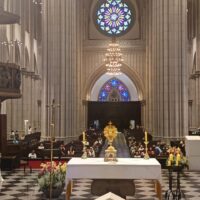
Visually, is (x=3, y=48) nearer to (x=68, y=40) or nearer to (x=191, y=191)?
(x=68, y=40)

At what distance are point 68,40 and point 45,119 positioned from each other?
625cm

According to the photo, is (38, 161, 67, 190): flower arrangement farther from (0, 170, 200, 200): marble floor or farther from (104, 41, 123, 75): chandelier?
(104, 41, 123, 75): chandelier

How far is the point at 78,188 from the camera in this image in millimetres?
16438

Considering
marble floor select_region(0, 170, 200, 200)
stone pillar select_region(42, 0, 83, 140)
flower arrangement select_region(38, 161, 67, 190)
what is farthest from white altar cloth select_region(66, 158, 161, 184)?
stone pillar select_region(42, 0, 83, 140)

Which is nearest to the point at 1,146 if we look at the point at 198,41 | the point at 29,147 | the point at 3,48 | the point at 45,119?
the point at 29,147

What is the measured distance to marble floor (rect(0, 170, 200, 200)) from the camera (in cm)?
1473

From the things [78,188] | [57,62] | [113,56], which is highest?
[113,56]

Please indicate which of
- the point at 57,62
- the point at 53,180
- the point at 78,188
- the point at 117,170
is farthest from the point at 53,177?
the point at 57,62

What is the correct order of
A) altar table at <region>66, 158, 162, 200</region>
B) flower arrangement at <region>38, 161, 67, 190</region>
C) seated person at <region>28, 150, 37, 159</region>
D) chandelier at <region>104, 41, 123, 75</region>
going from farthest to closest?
1. chandelier at <region>104, 41, 123, 75</region>
2. seated person at <region>28, 150, 37, 159</region>
3. flower arrangement at <region>38, 161, 67, 190</region>
4. altar table at <region>66, 158, 162, 200</region>

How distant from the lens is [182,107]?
109 ft

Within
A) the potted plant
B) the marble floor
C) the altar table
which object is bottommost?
the marble floor

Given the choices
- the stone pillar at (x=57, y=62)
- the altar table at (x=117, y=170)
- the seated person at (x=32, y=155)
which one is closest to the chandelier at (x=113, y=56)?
the stone pillar at (x=57, y=62)

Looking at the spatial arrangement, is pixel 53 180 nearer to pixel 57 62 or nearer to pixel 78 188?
pixel 78 188

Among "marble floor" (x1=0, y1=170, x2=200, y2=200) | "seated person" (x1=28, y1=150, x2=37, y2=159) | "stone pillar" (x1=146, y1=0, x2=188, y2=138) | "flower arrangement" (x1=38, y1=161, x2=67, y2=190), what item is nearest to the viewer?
"flower arrangement" (x1=38, y1=161, x2=67, y2=190)
